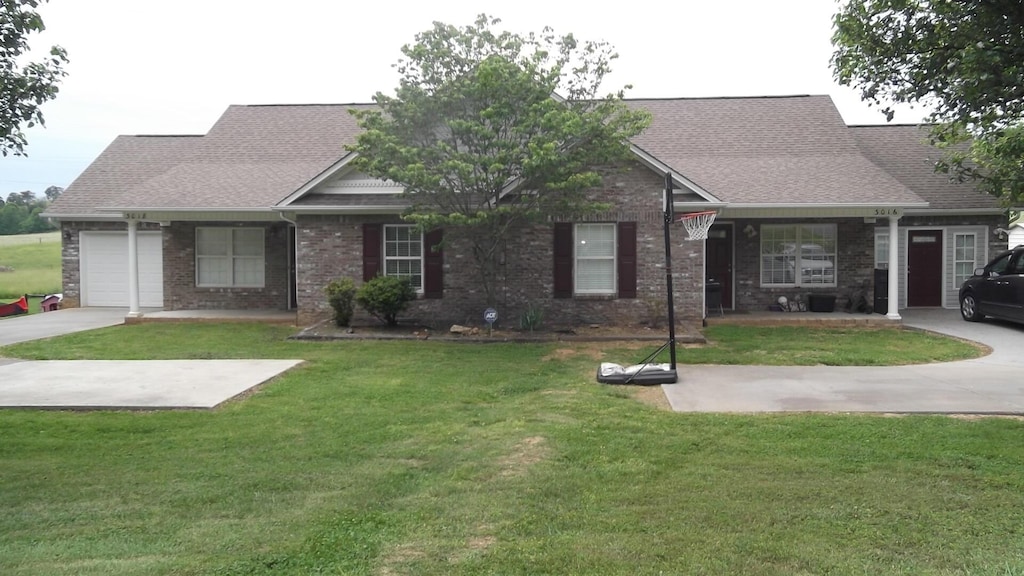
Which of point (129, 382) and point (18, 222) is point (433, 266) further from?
point (18, 222)

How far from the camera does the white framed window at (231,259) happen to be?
19078mm

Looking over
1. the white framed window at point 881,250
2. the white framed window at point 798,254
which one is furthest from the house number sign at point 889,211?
the white framed window at point 881,250

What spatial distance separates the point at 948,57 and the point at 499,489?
6959 millimetres

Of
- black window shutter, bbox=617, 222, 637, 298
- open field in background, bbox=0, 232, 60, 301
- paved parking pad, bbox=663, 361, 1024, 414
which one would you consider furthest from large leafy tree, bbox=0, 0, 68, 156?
open field in background, bbox=0, 232, 60, 301

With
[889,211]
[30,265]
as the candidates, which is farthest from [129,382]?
[30,265]

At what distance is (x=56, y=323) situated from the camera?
56.4ft

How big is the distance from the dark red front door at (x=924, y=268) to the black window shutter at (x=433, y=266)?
12.1 m

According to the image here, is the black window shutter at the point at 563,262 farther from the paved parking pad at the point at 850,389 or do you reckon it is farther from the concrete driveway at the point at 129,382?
the concrete driveway at the point at 129,382

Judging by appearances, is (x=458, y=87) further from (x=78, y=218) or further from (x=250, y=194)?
(x=78, y=218)

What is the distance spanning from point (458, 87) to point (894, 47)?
7125 millimetres

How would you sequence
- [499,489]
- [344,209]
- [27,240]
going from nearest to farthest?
[499,489], [344,209], [27,240]

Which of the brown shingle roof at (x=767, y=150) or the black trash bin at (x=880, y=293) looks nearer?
the brown shingle roof at (x=767, y=150)

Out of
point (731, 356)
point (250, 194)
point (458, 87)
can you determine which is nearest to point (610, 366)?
point (731, 356)

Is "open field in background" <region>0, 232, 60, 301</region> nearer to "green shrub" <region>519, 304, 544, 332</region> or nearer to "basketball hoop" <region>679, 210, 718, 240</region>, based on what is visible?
"green shrub" <region>519, 304, 544, 332</region>
